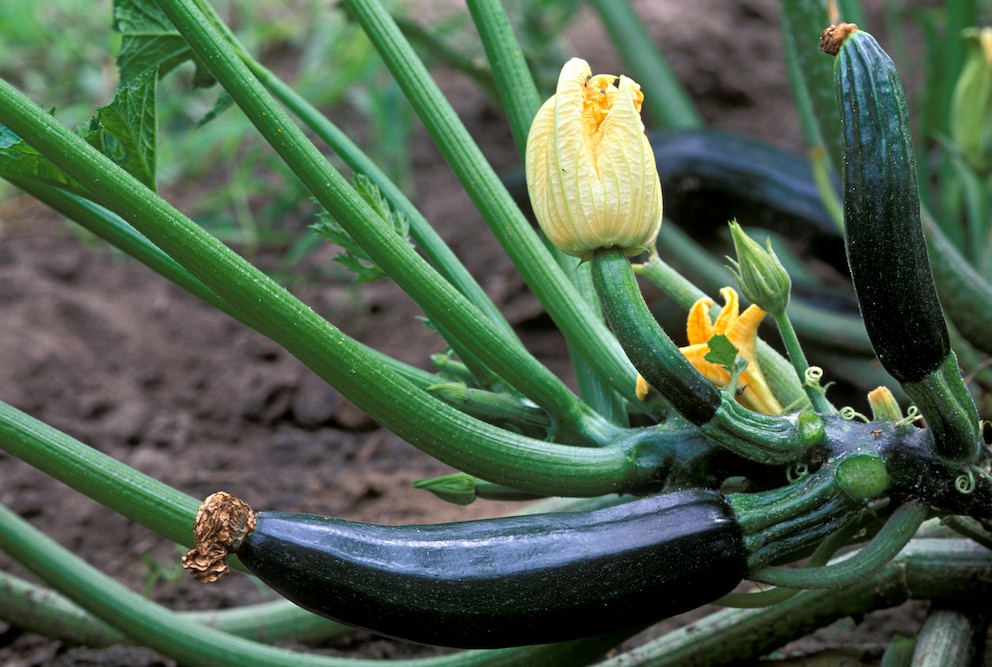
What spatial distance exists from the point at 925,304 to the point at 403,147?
1.91m

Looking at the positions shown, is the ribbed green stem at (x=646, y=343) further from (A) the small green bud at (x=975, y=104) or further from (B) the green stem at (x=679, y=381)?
(A) the small green bud at (x=975, y=104)

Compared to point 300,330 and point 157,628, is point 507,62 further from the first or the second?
point 157,628

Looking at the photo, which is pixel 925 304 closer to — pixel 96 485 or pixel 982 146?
pixel 96 485

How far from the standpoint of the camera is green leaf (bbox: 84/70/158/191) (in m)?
1.02

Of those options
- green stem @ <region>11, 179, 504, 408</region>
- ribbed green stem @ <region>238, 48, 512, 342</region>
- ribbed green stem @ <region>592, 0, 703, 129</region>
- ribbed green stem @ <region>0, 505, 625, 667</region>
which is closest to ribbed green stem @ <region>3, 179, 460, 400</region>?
green stem @ <region>11, 179, 504, 408</region>

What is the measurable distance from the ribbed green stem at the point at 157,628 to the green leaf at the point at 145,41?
563mm

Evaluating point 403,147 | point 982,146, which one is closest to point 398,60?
point 982,146

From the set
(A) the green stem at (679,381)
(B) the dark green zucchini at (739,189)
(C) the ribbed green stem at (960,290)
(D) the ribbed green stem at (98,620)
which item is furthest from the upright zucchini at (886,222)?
(B) the dark green zucchini at (739,189)

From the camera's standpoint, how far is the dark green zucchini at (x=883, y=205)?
82 cm

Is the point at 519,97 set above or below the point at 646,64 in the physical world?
below

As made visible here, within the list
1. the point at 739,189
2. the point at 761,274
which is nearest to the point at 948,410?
the point at 761,274

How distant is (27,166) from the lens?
3.44ft

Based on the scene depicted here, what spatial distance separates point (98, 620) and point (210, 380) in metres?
0.79

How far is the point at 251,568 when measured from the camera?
87 cm
